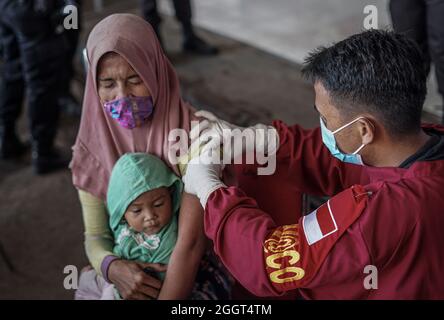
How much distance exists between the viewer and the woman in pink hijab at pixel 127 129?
165 cm

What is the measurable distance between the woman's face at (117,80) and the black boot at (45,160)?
5.54ft

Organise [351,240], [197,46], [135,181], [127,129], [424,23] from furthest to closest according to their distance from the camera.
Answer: [197,46] < [424,23] < [127,129] < [135,181] < [351,240]

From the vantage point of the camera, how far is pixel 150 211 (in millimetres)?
1664

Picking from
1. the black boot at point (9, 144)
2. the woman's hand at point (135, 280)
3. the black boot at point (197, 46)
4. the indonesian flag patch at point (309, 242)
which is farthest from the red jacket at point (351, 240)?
the black boot at point (197, 46)

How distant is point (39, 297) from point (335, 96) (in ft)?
5.47

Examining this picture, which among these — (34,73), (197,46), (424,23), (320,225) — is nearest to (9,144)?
(34,73)

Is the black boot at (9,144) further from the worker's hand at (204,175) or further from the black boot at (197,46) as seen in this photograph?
the worker's hand at (204,175)

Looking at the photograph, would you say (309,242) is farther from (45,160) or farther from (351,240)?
(45,160)

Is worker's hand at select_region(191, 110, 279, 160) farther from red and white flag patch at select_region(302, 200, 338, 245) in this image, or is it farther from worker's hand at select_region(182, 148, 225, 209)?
red and white flag patch at select_region(302, 200, 338, 245)

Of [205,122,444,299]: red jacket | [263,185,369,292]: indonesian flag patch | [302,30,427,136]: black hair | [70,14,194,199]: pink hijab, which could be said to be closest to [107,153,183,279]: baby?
[70,14,194,199]: pink hijab

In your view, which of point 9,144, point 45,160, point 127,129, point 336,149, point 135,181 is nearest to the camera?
point 336,149

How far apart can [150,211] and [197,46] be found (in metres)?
2.96

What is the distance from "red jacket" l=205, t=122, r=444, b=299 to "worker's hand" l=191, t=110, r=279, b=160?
30 centimetres

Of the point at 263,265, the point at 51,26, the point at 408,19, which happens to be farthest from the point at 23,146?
the point at 263,265
